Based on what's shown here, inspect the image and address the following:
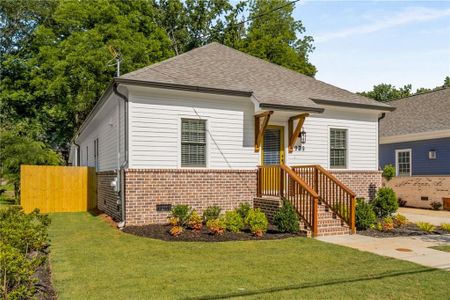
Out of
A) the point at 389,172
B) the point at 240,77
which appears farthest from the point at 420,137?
the point at 240,77

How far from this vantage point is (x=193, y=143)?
11.6 m

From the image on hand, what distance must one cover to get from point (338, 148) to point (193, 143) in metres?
5.49

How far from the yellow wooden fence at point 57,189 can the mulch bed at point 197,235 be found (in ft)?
21.5

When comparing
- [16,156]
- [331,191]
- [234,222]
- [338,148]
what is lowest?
[234,222]

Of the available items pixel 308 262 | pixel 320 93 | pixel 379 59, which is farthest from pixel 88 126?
pixel 308 262

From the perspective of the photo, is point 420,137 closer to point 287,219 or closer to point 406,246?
point 406,246

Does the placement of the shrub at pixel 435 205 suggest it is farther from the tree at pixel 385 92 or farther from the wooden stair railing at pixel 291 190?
the tree at pixel 385 92

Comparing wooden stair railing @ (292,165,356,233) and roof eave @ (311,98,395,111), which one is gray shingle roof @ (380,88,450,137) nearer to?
roof eave @ (311,98,395,111)

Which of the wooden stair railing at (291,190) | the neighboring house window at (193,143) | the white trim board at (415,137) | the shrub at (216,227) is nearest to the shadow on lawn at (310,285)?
the wooden stair railing at (291,190)

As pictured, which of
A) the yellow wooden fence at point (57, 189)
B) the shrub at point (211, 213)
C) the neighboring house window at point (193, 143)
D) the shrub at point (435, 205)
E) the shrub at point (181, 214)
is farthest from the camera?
the shrub at point (435, 205)

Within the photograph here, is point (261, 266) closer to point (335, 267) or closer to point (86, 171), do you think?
point (335, 267)

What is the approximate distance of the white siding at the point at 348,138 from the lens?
43.7ft

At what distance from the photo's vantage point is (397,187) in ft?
65.4

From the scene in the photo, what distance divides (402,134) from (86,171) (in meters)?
15.4
